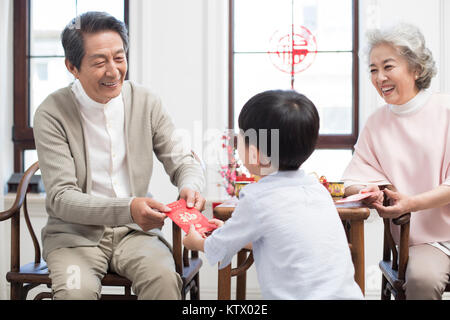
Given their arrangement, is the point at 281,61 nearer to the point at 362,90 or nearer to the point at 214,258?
the point at 362,90

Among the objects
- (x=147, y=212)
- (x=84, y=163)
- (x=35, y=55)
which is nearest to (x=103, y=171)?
(x=84, y=163)

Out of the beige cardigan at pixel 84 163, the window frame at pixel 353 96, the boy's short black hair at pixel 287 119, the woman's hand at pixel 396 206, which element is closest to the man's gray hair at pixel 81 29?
the beige cardigan at pixel 84 163

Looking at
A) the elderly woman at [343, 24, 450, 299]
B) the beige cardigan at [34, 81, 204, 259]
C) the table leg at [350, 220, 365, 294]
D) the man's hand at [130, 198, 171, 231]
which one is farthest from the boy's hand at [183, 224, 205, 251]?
the elderly woman at [343, 24, 450, 299]

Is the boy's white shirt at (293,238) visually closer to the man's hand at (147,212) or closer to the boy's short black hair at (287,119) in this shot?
the boy's short black hair at (287,119)

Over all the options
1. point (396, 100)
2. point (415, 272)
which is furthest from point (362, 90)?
point (415, 272)

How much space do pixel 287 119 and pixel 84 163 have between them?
88cm

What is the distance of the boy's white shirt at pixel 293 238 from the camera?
130cm

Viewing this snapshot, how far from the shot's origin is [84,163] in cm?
189

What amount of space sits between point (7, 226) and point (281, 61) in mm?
2068

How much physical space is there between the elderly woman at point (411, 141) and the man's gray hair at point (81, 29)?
3.44ft

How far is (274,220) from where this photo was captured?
4.38 ft

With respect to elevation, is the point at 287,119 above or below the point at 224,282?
above

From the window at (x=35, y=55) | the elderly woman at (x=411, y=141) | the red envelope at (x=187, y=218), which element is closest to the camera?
the red envelope at (x=187, y=218)

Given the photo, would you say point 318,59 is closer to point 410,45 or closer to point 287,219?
point 410,45
